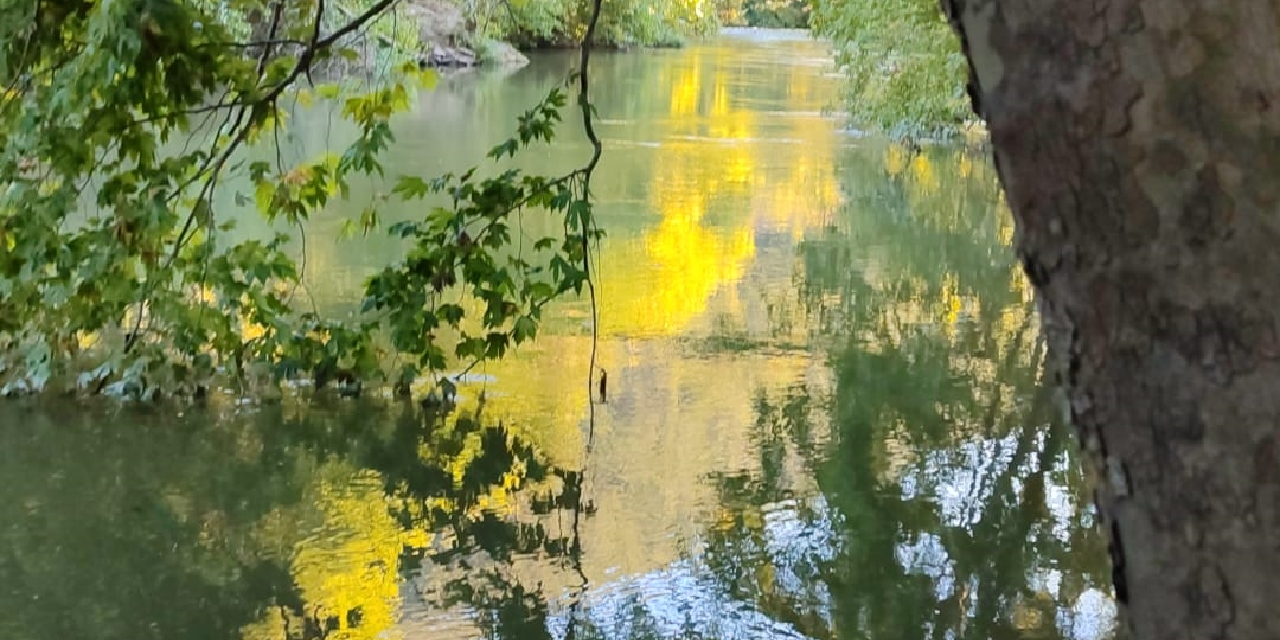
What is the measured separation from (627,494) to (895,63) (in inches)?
350

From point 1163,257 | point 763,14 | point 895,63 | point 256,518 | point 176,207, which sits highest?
point 763,14

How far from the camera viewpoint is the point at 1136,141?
838 mm

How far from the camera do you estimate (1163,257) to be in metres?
0.84

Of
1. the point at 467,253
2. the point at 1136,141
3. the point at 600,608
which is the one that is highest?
the point at 1136,141

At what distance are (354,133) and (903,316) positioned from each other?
26.1 feet

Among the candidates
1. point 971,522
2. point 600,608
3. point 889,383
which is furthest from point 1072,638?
point 889,383

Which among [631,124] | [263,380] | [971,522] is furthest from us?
[631,124]

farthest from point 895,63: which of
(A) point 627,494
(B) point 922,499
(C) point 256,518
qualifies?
(C) point 256,518

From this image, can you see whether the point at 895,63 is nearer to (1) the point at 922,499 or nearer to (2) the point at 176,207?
(1) the point at 922,499

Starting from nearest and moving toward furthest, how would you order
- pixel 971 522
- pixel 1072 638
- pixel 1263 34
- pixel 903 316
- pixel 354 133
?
pixel 1263 34, pixel 1072 638, pixel 971 522, pixel 903 316, pixel 354 133

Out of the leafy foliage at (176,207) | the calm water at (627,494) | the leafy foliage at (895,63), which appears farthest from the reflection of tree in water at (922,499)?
the leafy foliage at (895,63)

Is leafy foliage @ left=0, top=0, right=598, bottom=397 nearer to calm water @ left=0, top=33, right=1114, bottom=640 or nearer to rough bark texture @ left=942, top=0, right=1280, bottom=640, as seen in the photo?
calm water @ left=0, top=33, right=1114, bottom=640

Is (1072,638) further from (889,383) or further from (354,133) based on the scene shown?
(354,133)

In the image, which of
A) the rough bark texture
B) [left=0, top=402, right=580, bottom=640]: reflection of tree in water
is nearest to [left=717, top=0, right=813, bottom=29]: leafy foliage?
[left=0, top=402, right=580, bottom=640]: reflection of tree in water
